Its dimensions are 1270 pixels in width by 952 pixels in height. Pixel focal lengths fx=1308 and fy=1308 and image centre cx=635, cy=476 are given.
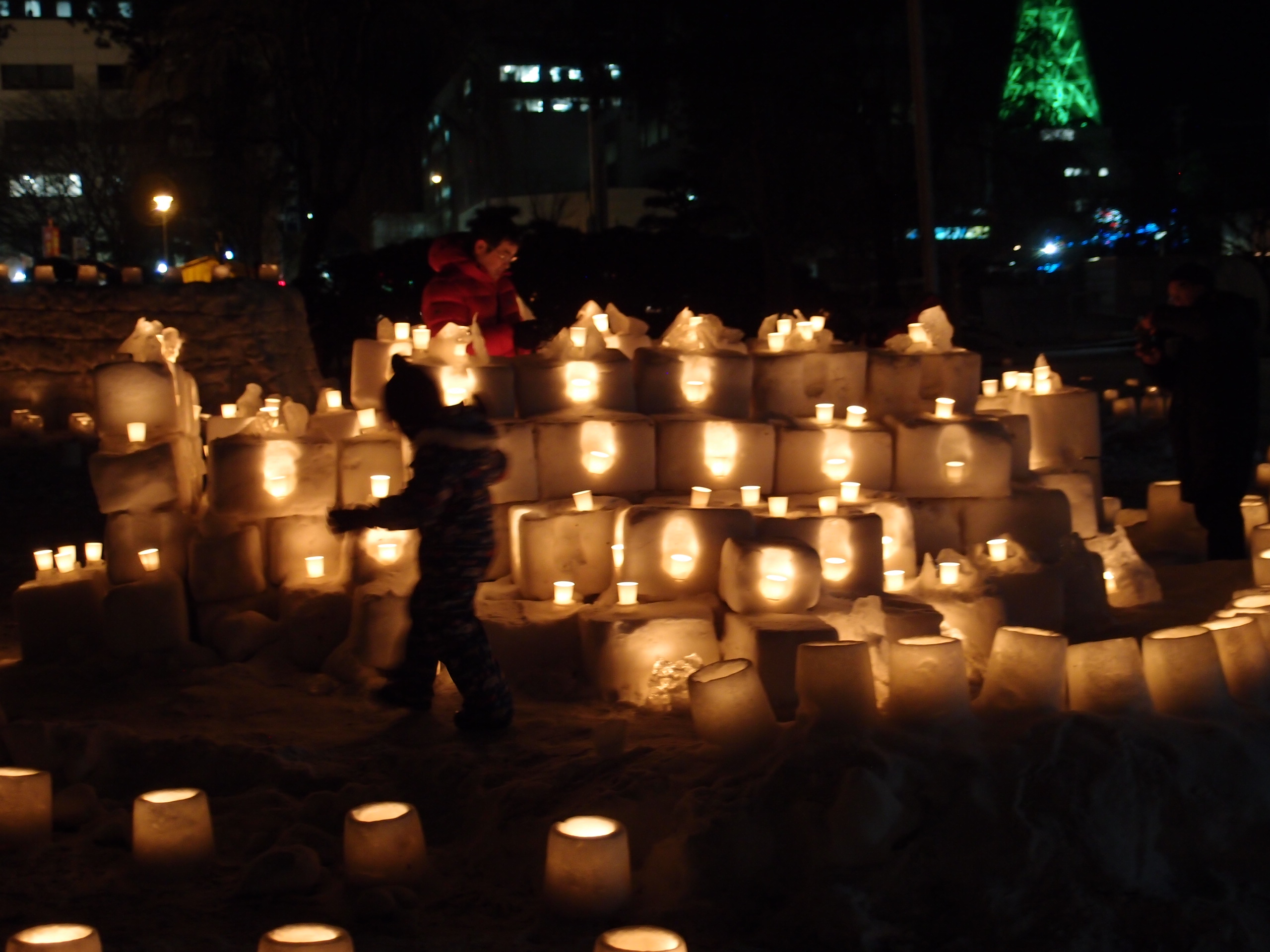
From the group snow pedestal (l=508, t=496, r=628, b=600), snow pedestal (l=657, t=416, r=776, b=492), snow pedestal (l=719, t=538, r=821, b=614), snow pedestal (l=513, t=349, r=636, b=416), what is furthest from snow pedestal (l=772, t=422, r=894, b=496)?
snow pedestal (l=719, t=538, r=821, b=614)

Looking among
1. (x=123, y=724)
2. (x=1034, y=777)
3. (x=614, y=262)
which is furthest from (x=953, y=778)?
(x=614, y=262)

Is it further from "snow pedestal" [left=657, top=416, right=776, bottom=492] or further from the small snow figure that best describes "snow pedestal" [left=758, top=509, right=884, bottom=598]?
the small snow figure

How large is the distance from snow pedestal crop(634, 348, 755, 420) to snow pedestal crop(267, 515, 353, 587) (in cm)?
164

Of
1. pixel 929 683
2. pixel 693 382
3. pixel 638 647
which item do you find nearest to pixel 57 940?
pixel 929 683

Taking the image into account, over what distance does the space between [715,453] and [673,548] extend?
84 cm

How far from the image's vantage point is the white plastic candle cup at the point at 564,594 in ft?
18.2

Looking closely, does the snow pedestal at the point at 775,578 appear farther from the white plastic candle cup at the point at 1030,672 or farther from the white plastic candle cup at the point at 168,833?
the white plastic candle cup at the point at 168,833

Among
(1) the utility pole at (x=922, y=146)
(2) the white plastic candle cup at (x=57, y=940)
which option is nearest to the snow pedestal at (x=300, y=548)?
(2) the white plastic candle cup at (x=57, y=940)

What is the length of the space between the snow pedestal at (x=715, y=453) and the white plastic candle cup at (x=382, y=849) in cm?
296

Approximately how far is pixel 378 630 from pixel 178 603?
104cm

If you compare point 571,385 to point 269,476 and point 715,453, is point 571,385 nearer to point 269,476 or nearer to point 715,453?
point 715,453

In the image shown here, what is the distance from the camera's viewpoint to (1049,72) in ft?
105

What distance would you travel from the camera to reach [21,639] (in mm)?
5875

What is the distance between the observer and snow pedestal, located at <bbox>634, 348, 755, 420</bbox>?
6453mm
